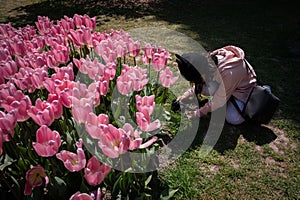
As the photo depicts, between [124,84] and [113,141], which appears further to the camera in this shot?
[124,84]

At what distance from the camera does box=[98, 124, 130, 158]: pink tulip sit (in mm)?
1389

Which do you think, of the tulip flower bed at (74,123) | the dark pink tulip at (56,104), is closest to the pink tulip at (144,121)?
the tulip flower bed at (74,123)

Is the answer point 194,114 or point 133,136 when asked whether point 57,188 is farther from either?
point 194,114

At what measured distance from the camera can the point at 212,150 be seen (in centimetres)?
274

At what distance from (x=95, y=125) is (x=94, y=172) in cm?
24

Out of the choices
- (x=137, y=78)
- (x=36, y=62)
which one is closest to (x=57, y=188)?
(x=137, y=78)

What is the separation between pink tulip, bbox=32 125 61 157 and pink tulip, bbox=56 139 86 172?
49 mm

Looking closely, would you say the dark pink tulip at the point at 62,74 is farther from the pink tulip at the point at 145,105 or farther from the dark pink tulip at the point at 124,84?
the pink tulip at the point at 145,105

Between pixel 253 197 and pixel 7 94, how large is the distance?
1.95m

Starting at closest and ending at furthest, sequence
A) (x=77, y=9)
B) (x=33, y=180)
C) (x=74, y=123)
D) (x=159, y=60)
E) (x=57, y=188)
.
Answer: (x=33, y=180) < (x=57, y=188) < (x=74, y=123) < (x=159, y=60) < (x=77, y=9)

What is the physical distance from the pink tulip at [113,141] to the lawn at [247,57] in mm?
921

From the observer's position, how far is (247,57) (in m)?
4.71

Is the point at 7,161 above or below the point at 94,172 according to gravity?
below

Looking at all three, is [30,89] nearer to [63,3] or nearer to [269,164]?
[269,164]
